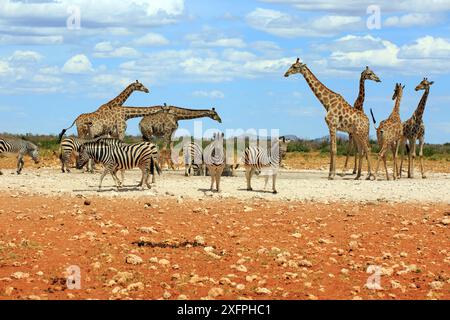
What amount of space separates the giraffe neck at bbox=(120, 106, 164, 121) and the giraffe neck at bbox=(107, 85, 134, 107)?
1191mm

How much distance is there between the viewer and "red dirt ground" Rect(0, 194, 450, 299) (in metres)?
10.0

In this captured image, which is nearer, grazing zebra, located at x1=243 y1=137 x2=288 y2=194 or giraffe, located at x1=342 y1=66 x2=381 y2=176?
grazing zebra, located at x1=243 y1=137 x2=288 y2=194

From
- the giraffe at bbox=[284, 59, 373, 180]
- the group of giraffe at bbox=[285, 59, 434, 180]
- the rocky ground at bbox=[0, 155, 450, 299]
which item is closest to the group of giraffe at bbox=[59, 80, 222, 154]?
the group of giraffe at bbox=[285, 59, 434, 180]

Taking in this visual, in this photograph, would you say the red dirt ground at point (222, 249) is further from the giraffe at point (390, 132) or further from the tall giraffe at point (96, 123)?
the tall giraffe at point (96, 123)

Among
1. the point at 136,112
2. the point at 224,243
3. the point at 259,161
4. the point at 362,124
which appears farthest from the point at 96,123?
the point at 224,243

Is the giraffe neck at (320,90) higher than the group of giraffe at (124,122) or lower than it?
higher

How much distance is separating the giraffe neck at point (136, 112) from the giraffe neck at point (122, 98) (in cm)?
119

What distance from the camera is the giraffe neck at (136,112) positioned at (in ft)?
89.9

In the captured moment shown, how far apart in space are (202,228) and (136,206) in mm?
2701

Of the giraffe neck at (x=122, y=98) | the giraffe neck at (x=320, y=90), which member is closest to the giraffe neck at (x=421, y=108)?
the giraffe neck at (x=320, y=90)

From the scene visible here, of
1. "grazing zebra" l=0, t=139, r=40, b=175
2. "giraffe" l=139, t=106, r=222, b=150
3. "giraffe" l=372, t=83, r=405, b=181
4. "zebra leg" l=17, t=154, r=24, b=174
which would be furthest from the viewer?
"giraffe" l=139, t=106, r=222, b=150

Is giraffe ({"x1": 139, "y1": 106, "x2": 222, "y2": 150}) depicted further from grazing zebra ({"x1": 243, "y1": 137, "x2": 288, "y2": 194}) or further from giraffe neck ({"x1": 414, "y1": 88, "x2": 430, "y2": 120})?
grazing zebra ({"x1": 243, "y1": 137, "x2": 288, "y2": 194})

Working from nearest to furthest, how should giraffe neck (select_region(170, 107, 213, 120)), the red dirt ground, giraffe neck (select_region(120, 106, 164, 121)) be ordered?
the red dirt ground → giraffe neck (select_region(120, 106, 164, 121)) → giraffe neck (select_region(170, 107, 213, 120))
